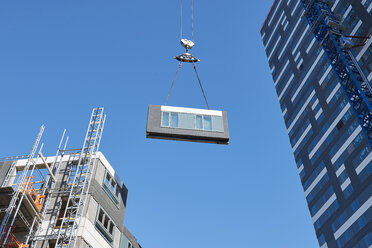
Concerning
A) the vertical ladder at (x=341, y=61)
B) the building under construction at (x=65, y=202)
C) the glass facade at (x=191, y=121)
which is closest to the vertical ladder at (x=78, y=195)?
the building under construction at (x=65, y=202)

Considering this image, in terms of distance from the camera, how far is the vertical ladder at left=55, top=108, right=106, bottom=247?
26395mm

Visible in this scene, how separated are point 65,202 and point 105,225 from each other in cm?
361

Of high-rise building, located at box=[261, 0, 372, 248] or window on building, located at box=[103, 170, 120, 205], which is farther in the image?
high-rise building, located at box=[261, 0, 372, 248]

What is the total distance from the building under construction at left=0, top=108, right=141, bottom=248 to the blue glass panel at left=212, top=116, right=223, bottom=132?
10.9 meters

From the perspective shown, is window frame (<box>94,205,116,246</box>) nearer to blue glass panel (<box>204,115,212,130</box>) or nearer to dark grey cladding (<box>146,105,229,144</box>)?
dark grey cladding (<box>146,105,229,144</box>)

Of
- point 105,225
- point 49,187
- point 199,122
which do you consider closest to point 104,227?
point 105,225

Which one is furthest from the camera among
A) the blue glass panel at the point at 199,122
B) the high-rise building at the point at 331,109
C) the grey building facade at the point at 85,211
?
the high-rise building at the point at 331,109

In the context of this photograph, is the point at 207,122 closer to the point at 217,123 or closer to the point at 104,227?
the point at 217,123

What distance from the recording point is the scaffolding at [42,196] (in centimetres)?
2588

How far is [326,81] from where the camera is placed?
80.1m

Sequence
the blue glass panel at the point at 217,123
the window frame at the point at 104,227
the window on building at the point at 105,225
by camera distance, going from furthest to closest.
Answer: the window on building at the point at 105,225
the window frame at the point at 104,227
the blue glass panel at the point at 217,123

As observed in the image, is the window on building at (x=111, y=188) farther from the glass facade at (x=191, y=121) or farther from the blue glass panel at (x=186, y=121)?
the blue glass panel at (x=186, y=121)

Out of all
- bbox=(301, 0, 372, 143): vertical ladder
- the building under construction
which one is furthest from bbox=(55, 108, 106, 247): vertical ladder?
bbox=(301, 0, 372, 143): vertical ladder

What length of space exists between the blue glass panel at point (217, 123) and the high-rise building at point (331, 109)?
22832mm
